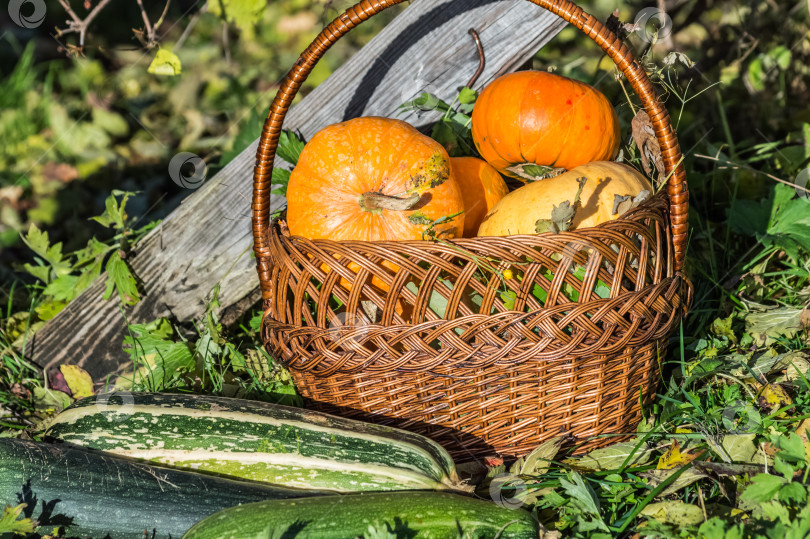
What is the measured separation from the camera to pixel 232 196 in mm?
2666

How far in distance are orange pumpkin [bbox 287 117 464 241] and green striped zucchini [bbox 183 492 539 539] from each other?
2.40 ft

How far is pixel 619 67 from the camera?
5.56ft

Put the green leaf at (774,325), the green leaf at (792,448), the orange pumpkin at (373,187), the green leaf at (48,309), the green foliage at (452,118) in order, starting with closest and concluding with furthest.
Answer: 1. the green leaf at (792,448)
2. the orange pumpkin at (373,187)
3. the green leaf at (774,325)
4. the green foliage at (452,118)
5. the green leaf at (48,309)

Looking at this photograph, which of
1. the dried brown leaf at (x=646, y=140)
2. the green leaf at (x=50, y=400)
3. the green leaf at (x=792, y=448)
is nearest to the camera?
the green leaf at (x=792, y=448)

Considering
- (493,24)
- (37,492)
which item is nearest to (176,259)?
(37,492)

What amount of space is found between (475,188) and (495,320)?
0.57 metres

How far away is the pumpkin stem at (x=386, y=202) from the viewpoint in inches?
69.1

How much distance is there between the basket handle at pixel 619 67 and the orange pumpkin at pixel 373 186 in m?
0.15

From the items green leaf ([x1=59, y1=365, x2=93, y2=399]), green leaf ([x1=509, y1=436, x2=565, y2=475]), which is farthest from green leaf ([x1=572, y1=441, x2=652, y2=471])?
green leaf ([x1=59, y1=365, x2=93, y2=399])

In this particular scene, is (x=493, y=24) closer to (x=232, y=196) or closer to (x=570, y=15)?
(x=570, y=15)

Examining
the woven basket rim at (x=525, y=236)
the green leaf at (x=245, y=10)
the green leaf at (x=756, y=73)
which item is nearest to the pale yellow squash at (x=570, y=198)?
the woven basket rim at (x=525, y=236)

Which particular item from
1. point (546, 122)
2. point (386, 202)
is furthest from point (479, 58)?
point (386, 202)

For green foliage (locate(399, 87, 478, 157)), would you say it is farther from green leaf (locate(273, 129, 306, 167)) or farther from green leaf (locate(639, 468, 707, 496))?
green leaf (locate(639, 468, 707, 496))

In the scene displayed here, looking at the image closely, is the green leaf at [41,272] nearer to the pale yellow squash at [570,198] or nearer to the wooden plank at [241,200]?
the wooden plank at [241,200]
